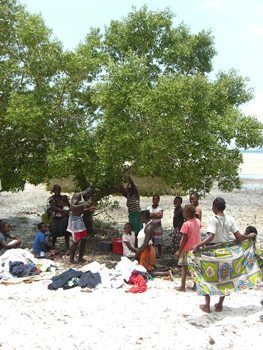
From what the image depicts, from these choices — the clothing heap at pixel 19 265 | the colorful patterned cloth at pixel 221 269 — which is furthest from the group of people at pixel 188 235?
the clothing heap at pixel 19 265

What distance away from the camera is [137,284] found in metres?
9.34

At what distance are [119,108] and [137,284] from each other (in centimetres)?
410

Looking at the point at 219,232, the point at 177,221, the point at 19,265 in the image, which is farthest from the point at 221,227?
the point at 19,265

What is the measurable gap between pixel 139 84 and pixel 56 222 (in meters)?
4.56

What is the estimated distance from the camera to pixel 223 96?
1273 centimetres

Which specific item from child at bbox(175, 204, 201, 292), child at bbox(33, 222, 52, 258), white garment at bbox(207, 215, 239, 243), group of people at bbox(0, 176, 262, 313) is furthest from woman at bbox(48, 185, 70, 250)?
white garment at bbox(207, 215, 239, 243)

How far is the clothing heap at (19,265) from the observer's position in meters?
9.99

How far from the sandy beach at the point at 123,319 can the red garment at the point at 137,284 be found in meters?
0.14

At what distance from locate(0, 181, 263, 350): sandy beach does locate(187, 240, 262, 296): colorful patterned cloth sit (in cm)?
46

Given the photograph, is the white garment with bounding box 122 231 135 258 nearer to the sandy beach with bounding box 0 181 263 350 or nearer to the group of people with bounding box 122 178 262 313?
the group of people with bounding box 122 178 262 313

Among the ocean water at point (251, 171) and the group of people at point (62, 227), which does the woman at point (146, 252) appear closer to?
the group of people at point (62, 227)

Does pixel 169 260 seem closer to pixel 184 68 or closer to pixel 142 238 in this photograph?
pixel 142 238

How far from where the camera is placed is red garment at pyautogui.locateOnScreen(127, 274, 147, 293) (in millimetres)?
9055

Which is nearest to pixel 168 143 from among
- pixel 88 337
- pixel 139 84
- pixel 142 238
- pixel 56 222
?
pixel 139 84
